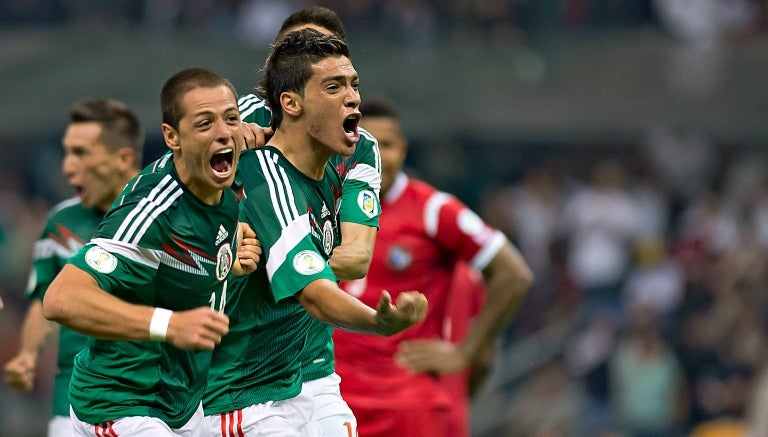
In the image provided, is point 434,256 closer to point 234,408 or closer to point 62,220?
point 62,220

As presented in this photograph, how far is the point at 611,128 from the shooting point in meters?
18.9

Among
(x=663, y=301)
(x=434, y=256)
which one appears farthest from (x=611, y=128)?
(x=434, y=256)

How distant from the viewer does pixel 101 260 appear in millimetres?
4934

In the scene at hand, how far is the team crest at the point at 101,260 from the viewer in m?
4.92

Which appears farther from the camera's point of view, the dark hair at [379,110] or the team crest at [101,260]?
the dark hair at [379,110]

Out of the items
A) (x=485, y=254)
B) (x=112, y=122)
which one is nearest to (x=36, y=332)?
(x=112, y=122)

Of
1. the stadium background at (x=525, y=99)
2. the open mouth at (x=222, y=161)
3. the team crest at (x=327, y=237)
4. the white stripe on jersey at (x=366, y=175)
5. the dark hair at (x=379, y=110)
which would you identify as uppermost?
the stadium background at (x=525, y=99)

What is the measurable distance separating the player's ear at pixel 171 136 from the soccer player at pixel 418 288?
2601 millimetres

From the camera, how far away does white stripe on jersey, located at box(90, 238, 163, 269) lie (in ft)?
16.3

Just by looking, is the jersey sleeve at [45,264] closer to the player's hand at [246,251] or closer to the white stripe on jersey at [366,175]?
the white stripe on jersey at [366,175]

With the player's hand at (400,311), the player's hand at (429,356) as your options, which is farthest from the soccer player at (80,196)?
the player's hand at (400,311)

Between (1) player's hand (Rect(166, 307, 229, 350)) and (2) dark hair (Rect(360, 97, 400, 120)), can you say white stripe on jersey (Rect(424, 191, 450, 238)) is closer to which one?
(2) dark hair (Rect(360, 97, 400, 120))

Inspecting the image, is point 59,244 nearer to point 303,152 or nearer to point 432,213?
point 432,213

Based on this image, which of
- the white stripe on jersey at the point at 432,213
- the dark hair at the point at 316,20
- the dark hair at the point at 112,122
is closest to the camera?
the dark hair at the point at 316,20
